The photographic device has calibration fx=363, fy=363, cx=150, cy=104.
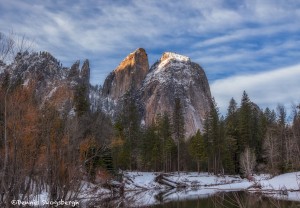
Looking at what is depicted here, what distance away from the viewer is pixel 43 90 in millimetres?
8055

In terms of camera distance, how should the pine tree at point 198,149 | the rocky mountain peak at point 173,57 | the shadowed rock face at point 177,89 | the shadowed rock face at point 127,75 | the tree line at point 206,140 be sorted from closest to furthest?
the tree line at point 206,140 → the pine tree at point 198,149 → the shadowed rock face at point 177,89 → the rocky mountain peak at point 173,57 → the shadowed rock face at point 127,75

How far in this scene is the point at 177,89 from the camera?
12762 centimetres

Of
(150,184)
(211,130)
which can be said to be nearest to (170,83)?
(211,130)

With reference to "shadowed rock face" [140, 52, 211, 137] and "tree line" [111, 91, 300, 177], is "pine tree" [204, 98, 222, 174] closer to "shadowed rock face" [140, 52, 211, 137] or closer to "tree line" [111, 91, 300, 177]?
"tree line" [111, 91, 300, 177]

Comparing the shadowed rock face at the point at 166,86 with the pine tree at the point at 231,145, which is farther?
the shadowed rock face at the point at 166,86

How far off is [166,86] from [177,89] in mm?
4021

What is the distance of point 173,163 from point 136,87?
269 feet

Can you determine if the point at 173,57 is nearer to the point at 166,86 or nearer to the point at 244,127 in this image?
the point at 166,86

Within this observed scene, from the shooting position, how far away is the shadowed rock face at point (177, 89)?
12400cm

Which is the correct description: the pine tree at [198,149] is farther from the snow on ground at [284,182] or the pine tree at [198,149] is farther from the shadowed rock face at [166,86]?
the shadowed rock face at [166,86]

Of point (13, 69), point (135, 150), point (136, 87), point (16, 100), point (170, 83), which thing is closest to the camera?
point (16, 100)

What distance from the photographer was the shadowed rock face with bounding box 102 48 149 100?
147250mm

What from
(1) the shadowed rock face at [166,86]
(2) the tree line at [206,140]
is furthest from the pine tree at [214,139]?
(1) the shadowed rock face at [166,86]

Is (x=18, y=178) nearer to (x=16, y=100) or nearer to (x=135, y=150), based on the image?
(x=16, y=100)
